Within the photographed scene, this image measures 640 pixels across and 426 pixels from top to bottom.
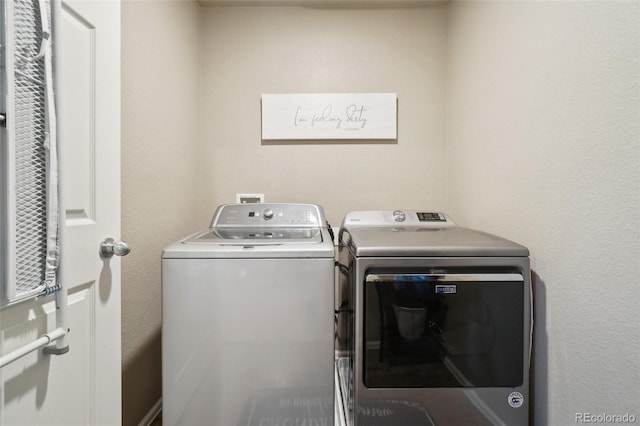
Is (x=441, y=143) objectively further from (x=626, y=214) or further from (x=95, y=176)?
(x=95, y=176)

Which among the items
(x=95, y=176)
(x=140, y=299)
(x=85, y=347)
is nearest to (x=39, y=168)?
(x=95, y=176)

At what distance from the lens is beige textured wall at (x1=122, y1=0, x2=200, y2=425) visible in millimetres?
1281

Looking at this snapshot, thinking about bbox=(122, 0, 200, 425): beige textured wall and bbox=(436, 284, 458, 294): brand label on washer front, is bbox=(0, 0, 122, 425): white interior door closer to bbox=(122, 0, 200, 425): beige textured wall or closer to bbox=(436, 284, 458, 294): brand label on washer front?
bbox=(122, 0, 200, 425): beige textured wall

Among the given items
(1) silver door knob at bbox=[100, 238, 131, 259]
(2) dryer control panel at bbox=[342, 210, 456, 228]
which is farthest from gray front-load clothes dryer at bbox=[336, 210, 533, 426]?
(1) silver door knob at bbox=[100, 238, 131, 259]

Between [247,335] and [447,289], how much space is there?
0.80m

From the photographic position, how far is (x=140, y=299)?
1.38 metres

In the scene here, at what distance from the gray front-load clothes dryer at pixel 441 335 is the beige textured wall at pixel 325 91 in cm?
95

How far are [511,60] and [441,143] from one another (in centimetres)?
73

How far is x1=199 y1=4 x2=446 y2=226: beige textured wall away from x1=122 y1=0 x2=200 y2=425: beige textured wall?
0.24 meters

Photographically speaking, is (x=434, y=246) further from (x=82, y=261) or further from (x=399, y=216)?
(x=82, y=261)

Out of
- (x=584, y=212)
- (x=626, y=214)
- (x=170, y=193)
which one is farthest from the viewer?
(x=170, y=193)

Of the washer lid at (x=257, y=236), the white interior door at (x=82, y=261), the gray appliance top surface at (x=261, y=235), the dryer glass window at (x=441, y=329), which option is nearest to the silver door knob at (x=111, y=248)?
the white interior door at (x=82, y=261)

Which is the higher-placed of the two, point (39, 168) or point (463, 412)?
point (39, 168)

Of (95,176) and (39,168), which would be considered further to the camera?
(95,176)
